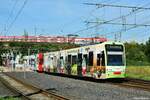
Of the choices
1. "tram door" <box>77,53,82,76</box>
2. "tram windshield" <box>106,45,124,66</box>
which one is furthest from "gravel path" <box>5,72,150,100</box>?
"tram door" <box>77,53,82,76</box>

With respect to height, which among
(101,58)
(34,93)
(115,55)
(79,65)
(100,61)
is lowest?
(34,93)

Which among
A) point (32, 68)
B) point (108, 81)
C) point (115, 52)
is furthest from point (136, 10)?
point (32, 68)

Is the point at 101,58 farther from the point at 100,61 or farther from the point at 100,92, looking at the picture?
the point at 100,92

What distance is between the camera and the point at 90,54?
35.6m

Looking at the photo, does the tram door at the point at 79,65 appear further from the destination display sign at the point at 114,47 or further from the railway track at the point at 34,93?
the railway track at the point at 34,93

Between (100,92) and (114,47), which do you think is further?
(114,47)

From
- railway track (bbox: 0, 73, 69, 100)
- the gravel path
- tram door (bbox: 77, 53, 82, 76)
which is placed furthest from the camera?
tram door (bbox: 77, 53, 82, 76)

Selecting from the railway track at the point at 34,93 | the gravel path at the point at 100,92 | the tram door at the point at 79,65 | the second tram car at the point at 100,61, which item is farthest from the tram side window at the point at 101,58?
the railway track at the point at 34,93

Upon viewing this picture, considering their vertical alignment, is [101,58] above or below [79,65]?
above

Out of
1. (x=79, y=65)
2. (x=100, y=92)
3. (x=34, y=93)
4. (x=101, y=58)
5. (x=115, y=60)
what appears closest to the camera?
(x=100, y=92)

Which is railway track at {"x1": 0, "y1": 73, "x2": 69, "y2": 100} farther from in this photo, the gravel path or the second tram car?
the second tram car

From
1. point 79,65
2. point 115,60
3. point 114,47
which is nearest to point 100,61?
point 115,60

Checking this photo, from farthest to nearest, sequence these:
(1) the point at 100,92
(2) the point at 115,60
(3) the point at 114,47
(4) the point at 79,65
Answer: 1. (4) the point at 79,65
2. (3) the point at 114,47
3. (2) the point at 115,60
4. (1) the point at 100,92

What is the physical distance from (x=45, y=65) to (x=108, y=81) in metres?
26.4
